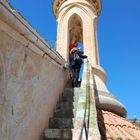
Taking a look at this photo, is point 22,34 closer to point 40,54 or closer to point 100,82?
point 40,54

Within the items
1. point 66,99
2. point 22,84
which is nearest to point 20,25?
point 22,84

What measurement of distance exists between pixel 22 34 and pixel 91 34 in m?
7.33

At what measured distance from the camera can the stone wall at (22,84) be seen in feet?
11.0

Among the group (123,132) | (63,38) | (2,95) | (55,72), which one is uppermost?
(63,38)

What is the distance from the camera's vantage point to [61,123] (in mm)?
4984

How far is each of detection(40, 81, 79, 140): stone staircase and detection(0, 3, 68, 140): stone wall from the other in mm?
164

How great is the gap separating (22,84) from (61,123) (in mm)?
1441

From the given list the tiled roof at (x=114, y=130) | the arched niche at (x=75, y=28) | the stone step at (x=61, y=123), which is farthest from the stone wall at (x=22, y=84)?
the arched niche at (x=75, y=28)

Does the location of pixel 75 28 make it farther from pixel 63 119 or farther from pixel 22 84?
pixel 22 84

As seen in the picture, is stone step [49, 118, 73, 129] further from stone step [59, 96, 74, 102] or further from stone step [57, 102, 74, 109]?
stone step [59, 96, 74, 102]

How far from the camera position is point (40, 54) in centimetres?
486

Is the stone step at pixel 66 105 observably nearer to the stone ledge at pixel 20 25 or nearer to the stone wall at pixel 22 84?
the stone wall at pixel 22 84

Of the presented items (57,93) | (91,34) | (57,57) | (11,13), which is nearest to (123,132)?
(57,93)

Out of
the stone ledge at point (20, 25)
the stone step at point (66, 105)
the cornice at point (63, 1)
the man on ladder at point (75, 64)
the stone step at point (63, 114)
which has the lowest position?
the stone step at point (63, 114)
